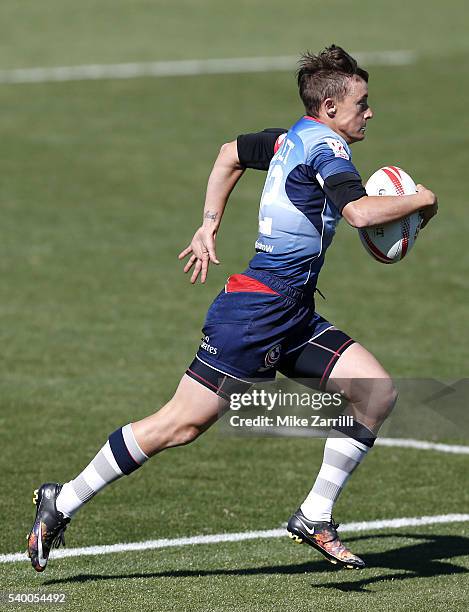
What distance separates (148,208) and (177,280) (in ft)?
11.4

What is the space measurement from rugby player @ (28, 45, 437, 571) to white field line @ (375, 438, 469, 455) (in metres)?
3.46

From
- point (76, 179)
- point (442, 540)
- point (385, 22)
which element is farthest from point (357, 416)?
point (385, 22)

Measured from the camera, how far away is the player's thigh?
6.71m

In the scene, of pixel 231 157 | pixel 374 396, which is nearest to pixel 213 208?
pixel 231 157

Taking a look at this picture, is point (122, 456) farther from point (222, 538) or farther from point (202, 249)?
point (222, 538)

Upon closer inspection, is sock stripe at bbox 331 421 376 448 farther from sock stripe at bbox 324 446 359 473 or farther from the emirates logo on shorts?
the emirates logo on shorts

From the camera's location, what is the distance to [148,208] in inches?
744

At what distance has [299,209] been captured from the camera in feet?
21.9

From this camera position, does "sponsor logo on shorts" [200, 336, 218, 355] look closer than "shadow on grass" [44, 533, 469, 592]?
Yes

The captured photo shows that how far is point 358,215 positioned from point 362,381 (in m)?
0.97

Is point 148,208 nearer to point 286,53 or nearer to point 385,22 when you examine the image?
point 286,53

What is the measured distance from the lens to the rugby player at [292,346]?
668cm

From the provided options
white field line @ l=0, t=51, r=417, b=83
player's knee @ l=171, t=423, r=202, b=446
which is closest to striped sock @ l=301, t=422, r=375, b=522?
player's knee @ l=171, t=423, r=202, b=446

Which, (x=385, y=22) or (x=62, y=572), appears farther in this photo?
(x=385, y=22)
